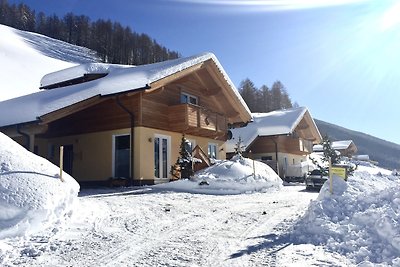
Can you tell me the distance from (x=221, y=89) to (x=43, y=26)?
7475 centimetres

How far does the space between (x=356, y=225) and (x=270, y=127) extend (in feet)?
81.1

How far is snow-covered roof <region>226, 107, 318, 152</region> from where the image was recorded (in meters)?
29.8

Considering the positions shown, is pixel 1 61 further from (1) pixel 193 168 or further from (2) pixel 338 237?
(2) pixel 338 237

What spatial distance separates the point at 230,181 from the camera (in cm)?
1505

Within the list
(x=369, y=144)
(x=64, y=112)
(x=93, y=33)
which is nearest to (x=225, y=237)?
(x=64, y=112)

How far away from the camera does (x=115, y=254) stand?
217 inches

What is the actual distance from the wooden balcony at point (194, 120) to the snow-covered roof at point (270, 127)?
29.5ft

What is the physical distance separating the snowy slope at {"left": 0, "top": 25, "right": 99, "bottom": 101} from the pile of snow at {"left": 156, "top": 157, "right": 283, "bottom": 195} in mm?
24127

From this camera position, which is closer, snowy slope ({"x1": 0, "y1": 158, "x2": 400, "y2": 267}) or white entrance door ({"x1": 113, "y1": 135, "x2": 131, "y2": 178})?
snowy slope ({"x1": 0, "y1": 158, "x2": 400, "y2": 267})

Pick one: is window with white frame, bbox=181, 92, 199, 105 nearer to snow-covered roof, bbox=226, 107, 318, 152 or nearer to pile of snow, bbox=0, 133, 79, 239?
snow-covered roof, bbox=226, 107, 318, 152

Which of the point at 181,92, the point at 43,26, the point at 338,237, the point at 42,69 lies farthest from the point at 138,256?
the point at 43,26

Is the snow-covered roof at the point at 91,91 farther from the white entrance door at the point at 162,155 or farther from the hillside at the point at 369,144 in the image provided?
the hillside at the point at 369,144

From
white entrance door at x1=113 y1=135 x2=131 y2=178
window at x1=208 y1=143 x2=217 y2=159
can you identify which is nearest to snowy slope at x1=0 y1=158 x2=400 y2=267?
white entrance door at x1=113 y1=135 x2=131 y2=178

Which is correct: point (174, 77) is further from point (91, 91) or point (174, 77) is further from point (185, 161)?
point (185, 161)
